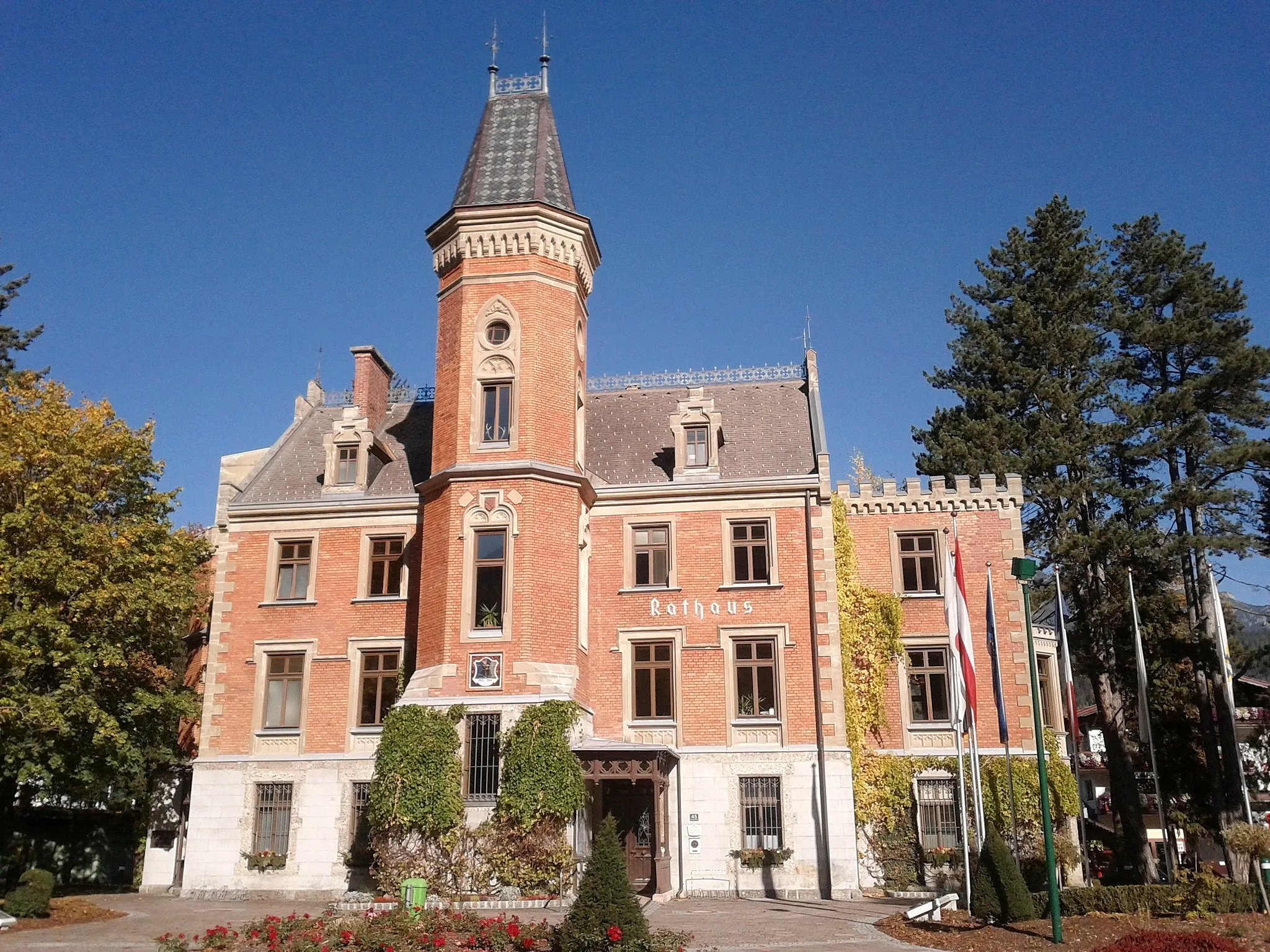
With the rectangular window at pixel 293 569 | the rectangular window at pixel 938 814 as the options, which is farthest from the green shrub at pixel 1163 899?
the rectangular window at pixel 293 569

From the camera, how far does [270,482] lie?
102ft

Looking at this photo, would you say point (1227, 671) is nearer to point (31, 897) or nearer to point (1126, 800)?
point (1126, 800)

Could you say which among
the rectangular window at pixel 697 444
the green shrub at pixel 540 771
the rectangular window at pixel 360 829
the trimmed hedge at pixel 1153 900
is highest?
the rectangular window at pixel 697 444

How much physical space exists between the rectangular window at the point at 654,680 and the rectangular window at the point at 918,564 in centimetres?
672

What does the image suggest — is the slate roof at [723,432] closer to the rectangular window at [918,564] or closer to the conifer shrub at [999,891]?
the rectangular window at [918,564]

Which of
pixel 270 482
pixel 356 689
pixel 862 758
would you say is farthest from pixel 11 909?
pixel 862 758

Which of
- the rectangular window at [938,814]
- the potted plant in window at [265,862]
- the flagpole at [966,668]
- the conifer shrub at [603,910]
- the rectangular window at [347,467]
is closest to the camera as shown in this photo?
the conifer shrub at [603,910]

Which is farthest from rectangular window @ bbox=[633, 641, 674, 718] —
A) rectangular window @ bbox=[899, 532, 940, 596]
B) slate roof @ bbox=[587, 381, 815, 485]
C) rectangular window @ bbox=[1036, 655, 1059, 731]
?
rectangular window @ bbox=[1036, 655, 1059, 731]

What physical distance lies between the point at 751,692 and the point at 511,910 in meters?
8.61

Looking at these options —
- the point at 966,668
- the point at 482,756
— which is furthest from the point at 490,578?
the point at 966,668

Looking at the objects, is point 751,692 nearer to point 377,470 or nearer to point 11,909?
point 377,470

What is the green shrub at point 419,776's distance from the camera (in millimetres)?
23344

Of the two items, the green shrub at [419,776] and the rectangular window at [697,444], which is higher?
the rectangular window at [697,444]

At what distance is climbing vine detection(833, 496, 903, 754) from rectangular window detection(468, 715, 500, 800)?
8.86m
